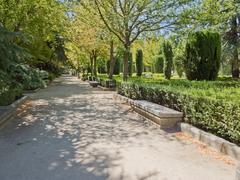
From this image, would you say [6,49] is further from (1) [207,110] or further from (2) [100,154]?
(1) [207,110]

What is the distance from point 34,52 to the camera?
2330 centimetres

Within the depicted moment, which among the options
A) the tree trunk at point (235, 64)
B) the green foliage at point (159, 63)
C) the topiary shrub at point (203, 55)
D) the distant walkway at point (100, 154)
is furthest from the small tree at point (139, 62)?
the distant walkway at point (100, 154)

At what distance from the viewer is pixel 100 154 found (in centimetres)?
609

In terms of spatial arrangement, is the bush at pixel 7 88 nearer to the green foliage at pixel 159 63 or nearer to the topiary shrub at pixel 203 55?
the topiary shrub at pixel 203 55

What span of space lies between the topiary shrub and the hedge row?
20.6 ft

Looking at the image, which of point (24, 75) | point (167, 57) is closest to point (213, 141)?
point (24, 75)

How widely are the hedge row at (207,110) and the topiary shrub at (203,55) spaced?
6.28 meters

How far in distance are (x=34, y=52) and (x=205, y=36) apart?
12.5 meters

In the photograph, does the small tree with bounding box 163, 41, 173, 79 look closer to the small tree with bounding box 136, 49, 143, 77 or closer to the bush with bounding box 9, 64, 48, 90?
the small tree with bounding box 136, 49, 143, 77

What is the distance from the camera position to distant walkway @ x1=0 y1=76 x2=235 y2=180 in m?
4.96

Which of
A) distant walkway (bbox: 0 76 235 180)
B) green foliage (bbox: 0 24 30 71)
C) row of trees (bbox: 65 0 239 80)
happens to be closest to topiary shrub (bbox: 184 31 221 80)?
row of trees (bbox: 65 0 239 80)

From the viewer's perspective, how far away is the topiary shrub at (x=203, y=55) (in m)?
16.1

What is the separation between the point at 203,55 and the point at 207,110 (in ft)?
31.8

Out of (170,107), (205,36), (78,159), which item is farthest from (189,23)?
(78,159)
